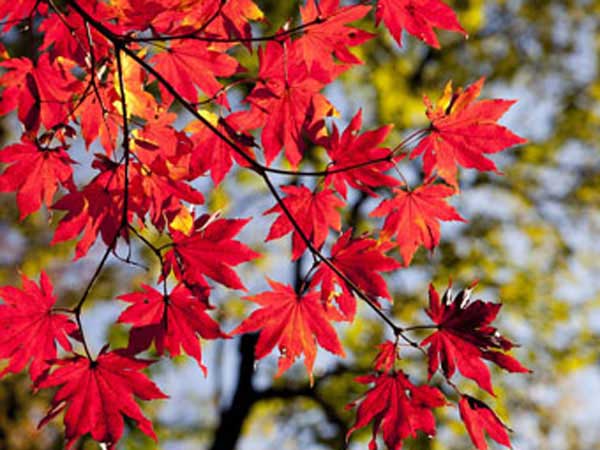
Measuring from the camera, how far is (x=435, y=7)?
132 cm

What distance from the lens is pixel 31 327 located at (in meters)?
1.38

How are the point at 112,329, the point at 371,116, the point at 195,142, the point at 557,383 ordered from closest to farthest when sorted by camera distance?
the point at 195,142 → the point at 112,329 → the point at 557,383 → the point at 371,116

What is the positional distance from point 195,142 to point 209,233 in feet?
0.97

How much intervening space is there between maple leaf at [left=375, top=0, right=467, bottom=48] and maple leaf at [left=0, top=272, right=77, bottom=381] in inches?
38.7

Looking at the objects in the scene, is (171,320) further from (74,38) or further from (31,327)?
(74,38)

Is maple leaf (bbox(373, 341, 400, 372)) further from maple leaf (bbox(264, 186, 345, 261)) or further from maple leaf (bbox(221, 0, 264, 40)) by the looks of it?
maple leaf (bbox(221, 0, 264, 40))

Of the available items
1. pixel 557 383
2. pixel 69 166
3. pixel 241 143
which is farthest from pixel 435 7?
pixel 557 383

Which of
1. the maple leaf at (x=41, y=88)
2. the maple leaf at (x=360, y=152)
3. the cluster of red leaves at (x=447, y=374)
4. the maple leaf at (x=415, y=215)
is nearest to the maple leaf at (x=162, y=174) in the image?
the maple leaf at (x=41, y=88)

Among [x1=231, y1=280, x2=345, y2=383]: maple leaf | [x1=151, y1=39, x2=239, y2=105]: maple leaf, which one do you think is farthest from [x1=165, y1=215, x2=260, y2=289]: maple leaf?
[x1=151, y1=39, x2=239, y2=105]: maple leaf

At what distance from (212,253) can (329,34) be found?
59 centimetres

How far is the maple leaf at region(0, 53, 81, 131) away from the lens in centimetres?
153

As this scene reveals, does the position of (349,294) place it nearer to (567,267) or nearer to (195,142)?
(195,142)

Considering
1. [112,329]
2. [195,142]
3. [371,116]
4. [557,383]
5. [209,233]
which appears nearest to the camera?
[209,233]

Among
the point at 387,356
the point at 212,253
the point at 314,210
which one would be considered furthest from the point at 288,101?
→ the point at 387,356
